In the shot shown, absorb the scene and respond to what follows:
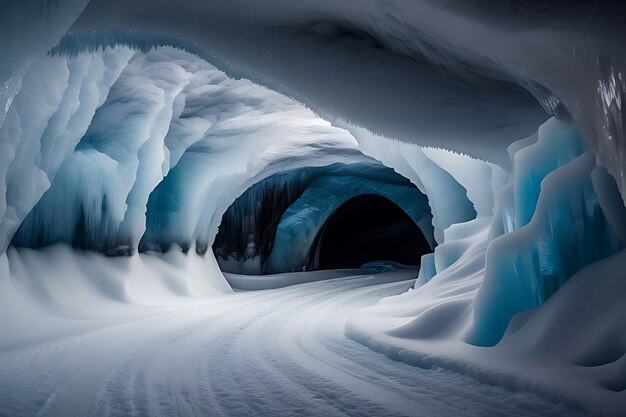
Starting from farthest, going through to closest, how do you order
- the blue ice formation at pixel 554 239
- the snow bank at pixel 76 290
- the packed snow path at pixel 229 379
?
1. the snow bank at pixel 76 290
2. the blue ice formation at pixel 554 239
3. the packed snow path at pixel 229 379

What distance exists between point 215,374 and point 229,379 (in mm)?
152

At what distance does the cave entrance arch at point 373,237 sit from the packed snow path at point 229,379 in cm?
1737

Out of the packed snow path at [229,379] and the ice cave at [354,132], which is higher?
the ice cave at [354,132]

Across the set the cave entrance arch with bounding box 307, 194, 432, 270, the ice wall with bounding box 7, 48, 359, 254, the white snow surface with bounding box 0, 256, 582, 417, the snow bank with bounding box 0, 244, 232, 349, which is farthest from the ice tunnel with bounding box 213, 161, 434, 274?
the white snow surface with bounding box 0, 256, 582, 417

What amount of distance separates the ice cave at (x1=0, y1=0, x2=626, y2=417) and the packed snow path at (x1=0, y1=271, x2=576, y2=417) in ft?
0.07

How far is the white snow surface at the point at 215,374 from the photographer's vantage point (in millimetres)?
2393

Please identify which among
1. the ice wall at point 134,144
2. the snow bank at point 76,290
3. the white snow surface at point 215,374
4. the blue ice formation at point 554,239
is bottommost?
the white snow surface at point 215,374

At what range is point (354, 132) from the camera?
8102 mm

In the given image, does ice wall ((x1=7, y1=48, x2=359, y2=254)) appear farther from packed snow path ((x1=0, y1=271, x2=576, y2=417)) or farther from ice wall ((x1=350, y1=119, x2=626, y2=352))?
ice wall ((x1=350, y1=119, x2=626, y2=352))

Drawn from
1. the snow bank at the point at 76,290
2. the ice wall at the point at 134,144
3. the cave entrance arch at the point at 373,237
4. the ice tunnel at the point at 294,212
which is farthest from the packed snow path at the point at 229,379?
the cave entrance arch at the point at 373,237

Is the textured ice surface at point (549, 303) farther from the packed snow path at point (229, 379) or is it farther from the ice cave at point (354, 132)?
the packed snow path at point (229, 379)

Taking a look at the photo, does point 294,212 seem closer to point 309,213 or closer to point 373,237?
point 309,213

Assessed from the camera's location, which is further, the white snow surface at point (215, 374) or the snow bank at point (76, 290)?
the snow bank at point (76, 290)

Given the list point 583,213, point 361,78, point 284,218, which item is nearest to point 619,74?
point 583,213
